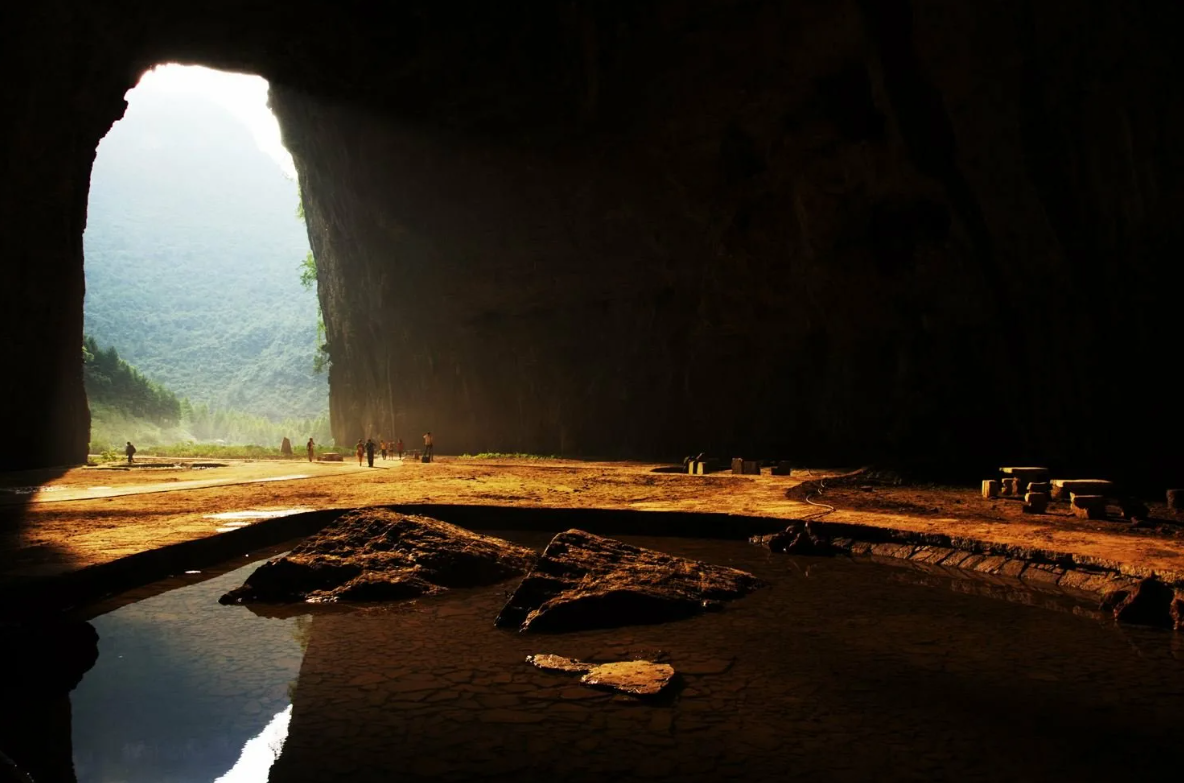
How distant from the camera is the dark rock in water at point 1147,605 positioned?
250 inches

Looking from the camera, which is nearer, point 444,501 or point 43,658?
point 43,658

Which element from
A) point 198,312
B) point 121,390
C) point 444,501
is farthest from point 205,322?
point 444,501

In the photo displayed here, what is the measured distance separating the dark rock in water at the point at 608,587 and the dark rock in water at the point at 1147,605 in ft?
10.2

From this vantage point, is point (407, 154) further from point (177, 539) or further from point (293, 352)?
point (293, 352)

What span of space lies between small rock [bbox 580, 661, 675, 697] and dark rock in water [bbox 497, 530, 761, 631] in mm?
1119

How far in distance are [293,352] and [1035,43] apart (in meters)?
158

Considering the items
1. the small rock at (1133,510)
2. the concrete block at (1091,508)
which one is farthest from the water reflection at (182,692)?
the small rock at (1133,510)

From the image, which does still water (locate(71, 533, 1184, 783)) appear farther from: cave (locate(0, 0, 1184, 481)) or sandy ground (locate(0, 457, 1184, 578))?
cave (locate(0, 0, 1184, 481))

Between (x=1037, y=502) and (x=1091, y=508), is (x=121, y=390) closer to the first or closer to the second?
(x=1037, y=502)

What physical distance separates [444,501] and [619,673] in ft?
24.9

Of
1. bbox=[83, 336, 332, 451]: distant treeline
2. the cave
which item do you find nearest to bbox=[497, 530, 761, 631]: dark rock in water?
the cave

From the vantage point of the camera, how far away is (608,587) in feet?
22.4

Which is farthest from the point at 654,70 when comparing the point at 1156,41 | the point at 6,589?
the point at 6,589

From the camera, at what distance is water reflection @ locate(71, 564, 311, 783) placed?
414 centimetres
